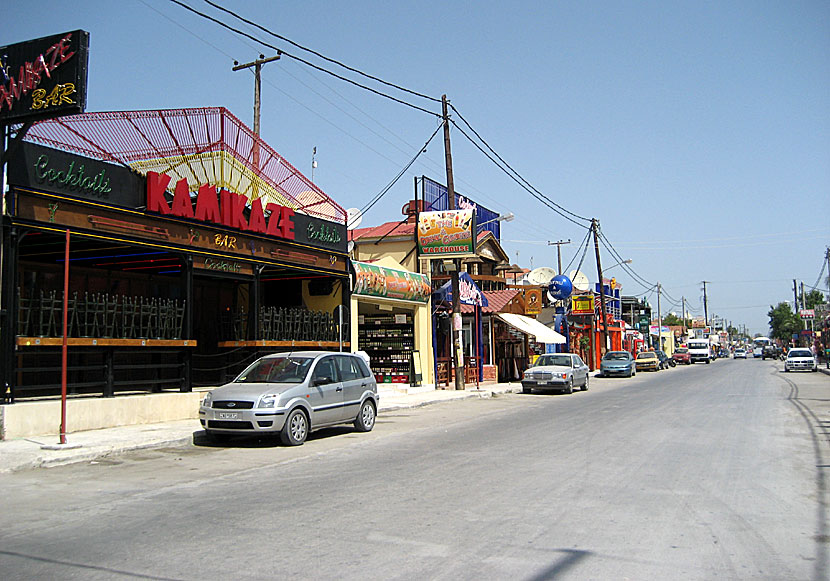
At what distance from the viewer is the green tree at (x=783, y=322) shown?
134975 mm

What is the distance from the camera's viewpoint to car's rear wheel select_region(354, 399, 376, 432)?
47.8ft

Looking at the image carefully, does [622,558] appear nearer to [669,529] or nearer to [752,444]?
[669,529]

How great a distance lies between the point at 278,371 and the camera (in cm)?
1330

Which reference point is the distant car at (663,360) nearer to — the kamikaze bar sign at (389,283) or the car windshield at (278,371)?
the kamikaze bar sign at (389,283)

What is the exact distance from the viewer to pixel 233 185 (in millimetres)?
18828

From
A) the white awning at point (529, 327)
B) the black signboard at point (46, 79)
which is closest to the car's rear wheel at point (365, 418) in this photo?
the black signboard at point (46, 79)

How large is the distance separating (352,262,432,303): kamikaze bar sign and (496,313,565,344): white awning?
26.2 ft

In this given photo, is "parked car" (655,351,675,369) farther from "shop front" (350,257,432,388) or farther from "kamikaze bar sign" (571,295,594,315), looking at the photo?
"shop front" (350,257,432,388)

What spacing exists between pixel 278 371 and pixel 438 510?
21.6ft

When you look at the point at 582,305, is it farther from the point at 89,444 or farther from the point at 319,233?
the point at 89,444

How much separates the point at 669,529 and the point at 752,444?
22.3 feet

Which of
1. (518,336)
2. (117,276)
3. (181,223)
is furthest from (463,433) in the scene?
(518,336)

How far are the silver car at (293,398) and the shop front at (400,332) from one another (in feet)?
40.3

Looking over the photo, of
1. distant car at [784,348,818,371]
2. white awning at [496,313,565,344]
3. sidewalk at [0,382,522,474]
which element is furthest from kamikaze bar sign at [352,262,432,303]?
distant car at [784,348,818,371]
